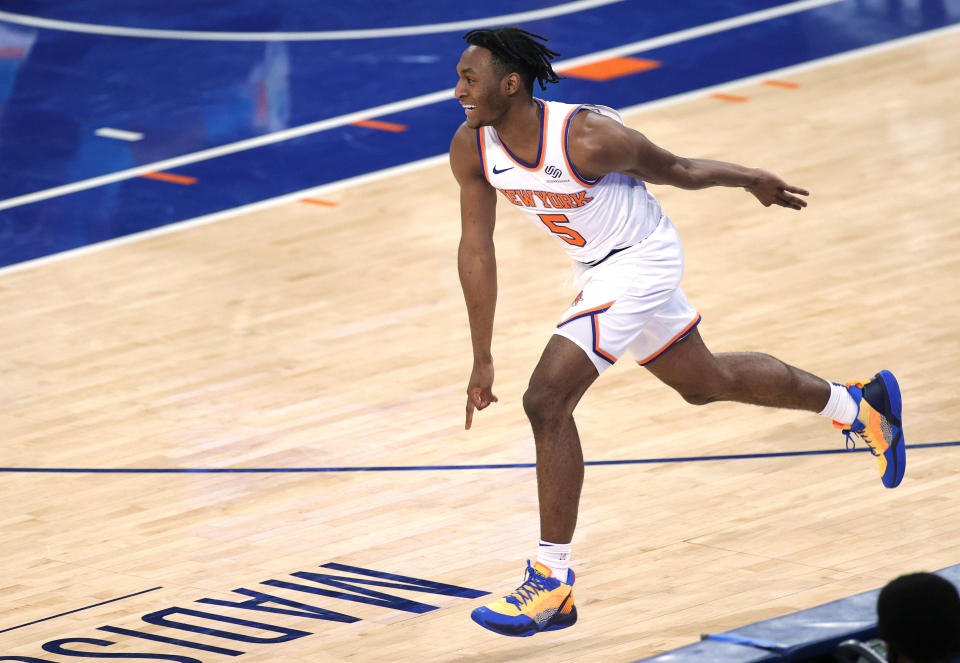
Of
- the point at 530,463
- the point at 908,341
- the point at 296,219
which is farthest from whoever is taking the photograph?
the point at 296,219

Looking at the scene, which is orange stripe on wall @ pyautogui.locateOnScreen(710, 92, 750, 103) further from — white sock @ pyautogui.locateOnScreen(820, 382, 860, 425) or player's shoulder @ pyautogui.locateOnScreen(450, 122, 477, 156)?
player's shoulder @ pyautogui.locateOnScreen(450, 122, 477, 156)

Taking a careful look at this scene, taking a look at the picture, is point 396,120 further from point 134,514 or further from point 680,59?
point 134,514

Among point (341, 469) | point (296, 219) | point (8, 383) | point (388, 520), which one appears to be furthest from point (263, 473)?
point (296, 219)

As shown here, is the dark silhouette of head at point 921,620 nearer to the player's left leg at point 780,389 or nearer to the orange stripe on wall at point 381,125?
the player's left leg at point 780,389

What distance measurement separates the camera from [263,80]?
14594mm

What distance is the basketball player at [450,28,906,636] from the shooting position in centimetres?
570

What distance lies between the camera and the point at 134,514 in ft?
23.8

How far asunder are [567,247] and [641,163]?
45 cm

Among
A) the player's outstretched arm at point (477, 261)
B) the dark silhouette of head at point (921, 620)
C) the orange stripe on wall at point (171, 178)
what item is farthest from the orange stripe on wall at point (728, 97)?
the dark silhouette of head at point (921, 620)

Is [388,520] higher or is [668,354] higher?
[668,354]

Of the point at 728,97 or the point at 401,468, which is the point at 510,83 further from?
the point at 728,97

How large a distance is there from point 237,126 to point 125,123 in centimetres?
88

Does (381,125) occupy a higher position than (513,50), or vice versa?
(513,50)

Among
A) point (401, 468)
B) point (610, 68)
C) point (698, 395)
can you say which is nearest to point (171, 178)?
point (610, 68)
